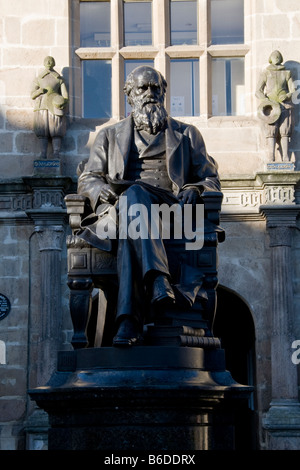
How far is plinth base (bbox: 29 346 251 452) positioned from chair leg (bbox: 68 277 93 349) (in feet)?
1.37

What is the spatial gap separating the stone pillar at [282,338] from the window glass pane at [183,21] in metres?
2.48

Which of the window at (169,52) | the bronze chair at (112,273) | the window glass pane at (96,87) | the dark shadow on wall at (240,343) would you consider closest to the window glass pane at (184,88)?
the window at (169,52)

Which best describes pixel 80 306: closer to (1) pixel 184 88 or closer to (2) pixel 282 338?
(2) pixel 282 338

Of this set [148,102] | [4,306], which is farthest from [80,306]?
[4,306]

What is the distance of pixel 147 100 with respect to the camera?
26.4 ft

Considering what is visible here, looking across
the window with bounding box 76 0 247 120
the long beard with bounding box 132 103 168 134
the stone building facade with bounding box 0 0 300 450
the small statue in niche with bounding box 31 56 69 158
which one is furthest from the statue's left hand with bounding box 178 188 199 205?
the window with bounding box 76 0 247 120

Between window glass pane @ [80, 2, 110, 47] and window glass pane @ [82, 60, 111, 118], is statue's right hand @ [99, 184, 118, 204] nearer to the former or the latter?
window glass pane @ [82, 60, 111, 118]

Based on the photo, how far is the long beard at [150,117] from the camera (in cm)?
800

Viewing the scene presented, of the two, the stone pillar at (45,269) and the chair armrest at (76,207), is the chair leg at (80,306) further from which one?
the stone pillar at (45,269)

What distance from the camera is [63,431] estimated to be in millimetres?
6723

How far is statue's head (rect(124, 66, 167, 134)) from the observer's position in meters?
8.00

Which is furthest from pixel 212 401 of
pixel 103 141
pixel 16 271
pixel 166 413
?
pixel 16 271

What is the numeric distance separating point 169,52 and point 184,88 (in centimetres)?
47

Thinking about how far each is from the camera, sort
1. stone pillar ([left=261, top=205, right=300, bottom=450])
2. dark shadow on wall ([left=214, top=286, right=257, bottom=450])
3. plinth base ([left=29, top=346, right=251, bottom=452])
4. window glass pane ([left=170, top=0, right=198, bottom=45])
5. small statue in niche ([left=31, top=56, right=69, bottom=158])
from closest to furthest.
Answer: plinth base ([left=29, top=346, right=251, bottom=452])
stone pillar ([left=261, top=205, right=300, bottom=450])
small statue in niche ([left=31, top=56, right=69, bottom=158])
window glass pane ([left=170, top=0, right=198, bottom=45])
dark shadow on wall ([left=214, top=286, right=257, bottom=450])
